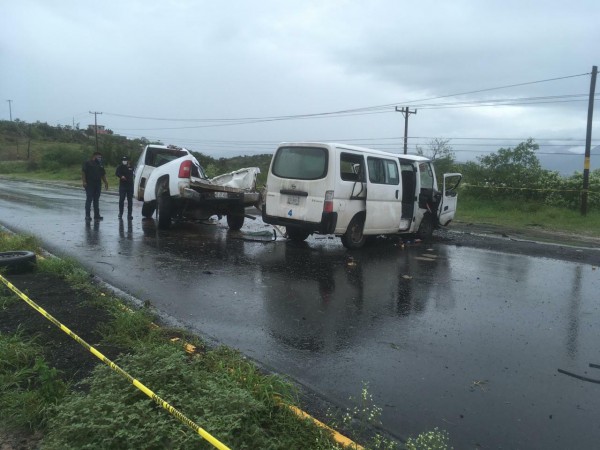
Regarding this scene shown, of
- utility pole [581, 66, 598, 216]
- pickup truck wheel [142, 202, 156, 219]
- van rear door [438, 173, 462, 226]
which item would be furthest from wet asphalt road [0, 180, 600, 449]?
utility pole [581, 66, 598, 216]

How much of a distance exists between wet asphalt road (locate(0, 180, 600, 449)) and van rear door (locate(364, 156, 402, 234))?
1.70 ft

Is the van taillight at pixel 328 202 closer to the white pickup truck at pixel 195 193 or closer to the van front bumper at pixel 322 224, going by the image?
the van front bumper at pixel 322 224

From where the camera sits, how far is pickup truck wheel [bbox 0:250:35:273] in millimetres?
6657

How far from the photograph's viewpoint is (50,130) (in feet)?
313

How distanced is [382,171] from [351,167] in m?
0.89

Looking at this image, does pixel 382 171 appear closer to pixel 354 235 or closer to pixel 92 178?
pixel 354 235

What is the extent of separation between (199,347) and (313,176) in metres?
5.41

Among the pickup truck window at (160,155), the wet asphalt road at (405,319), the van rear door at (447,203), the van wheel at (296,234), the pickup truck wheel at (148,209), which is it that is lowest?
the wet asphalt road at (405,319)

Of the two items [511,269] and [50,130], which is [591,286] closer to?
[511,269]

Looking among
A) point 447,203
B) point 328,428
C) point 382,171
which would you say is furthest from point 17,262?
point 447,203

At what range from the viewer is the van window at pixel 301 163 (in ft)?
31.0

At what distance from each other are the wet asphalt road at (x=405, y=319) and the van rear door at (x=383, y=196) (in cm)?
52

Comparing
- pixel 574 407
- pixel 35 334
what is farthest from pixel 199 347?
pixel 574 407

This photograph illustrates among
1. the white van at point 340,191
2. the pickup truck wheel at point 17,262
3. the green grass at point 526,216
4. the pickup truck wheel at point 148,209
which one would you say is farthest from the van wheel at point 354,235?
the green grass at point 526,216
